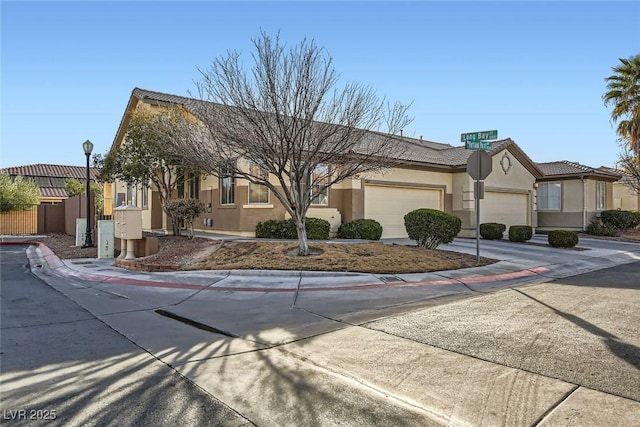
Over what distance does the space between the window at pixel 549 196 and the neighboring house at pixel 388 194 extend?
195 cm

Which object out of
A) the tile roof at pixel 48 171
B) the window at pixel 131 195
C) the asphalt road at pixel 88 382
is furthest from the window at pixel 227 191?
the tile roof at pixel 48 171

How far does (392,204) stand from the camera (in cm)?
2077

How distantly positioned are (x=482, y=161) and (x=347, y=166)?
4.13 metres

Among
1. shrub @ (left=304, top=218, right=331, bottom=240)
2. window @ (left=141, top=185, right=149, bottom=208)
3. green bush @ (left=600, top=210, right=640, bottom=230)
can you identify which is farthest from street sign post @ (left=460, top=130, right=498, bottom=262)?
green bush @ (left=600, top=210, right=640, bottom=230)

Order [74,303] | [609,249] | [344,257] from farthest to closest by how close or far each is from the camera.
A: [609,249] → [344,257] → [74,303]

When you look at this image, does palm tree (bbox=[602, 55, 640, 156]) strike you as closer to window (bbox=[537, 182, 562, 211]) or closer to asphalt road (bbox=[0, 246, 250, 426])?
window (bbox=[537, 182, 562, 211])

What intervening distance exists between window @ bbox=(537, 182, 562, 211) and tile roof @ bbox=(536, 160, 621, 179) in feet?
2.67

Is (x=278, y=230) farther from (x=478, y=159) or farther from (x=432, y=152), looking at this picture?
(x=432, y=152)

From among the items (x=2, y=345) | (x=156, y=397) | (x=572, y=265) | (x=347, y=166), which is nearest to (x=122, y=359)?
(x=156, y=397)

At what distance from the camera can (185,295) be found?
353 inches

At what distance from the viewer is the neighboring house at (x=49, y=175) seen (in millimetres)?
47500

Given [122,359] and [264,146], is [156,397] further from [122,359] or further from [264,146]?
[264,146]

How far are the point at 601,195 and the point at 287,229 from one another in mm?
22807

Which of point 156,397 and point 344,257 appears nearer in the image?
point 156,397
